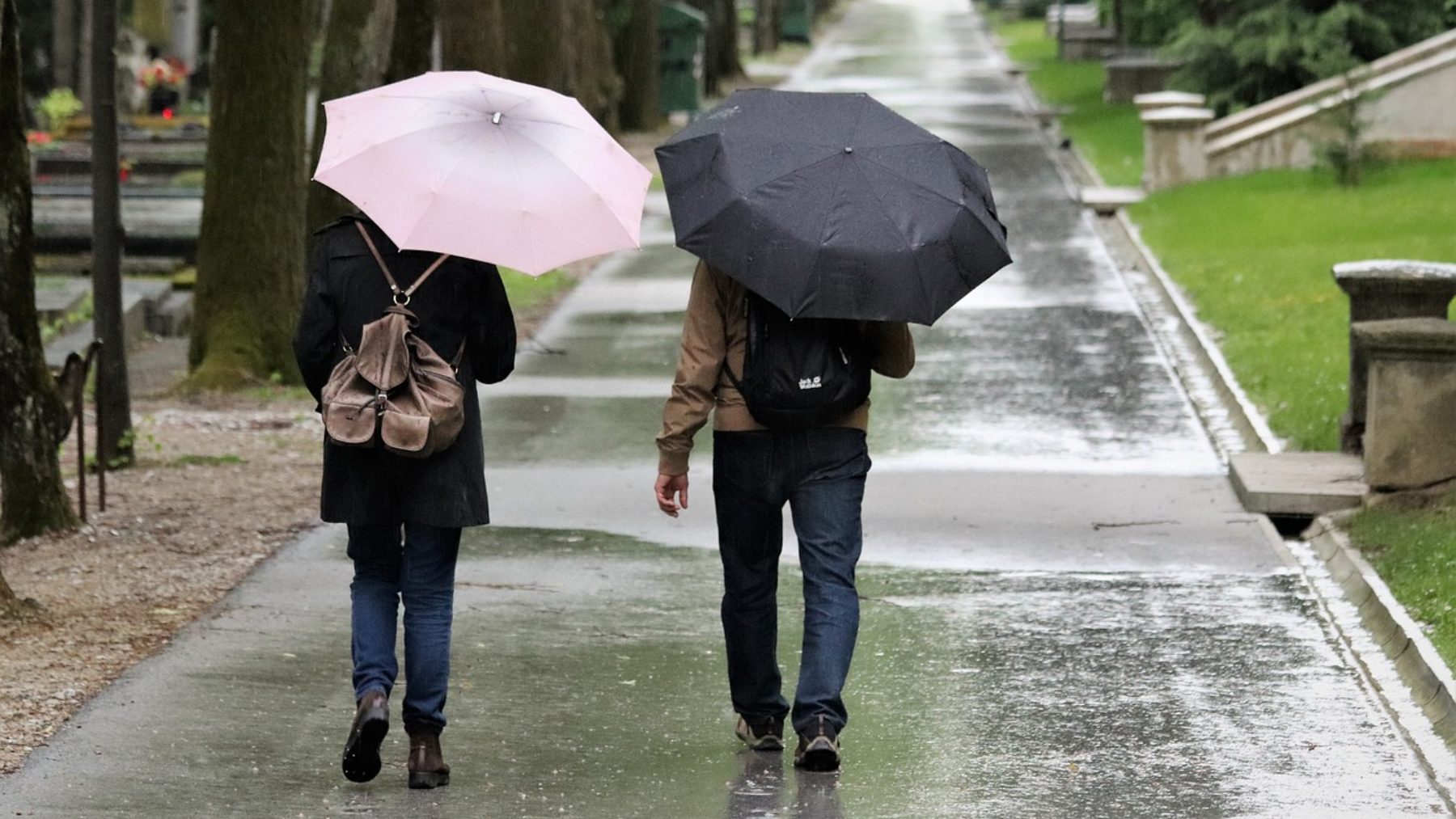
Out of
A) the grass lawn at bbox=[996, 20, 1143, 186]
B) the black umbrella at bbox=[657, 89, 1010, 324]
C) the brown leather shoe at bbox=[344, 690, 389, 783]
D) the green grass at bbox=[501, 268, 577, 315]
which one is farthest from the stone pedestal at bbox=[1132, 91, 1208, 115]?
the brown leather shoe at bbox=[344, 690, 389, 783]

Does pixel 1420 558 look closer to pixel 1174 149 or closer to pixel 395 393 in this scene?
pixel 395 393

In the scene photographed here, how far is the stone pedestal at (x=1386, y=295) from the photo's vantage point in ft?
37.6

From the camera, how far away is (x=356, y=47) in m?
16.6

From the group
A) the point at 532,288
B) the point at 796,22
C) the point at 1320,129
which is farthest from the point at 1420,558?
the point at 796,22

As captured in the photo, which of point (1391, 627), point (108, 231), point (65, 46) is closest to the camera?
point (1391, 627)

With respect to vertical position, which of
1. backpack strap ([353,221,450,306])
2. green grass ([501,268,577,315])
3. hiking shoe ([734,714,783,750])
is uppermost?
backpack strap ([353,221,450,306])

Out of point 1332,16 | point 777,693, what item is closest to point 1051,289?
point 1332,16

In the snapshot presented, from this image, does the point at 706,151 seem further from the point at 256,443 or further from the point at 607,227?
the point at 256,443

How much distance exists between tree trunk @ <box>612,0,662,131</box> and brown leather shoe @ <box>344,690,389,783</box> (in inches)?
1269

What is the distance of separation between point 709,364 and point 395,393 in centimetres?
87

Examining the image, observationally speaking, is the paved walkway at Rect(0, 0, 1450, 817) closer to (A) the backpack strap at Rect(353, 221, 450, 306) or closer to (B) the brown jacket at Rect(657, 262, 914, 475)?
(B) the brown jacket at Rect(657, 262, 914, 475)

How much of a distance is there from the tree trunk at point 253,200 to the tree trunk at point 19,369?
555 centimetres

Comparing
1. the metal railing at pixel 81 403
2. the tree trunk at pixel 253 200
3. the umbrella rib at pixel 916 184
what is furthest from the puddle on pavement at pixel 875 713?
the tree trunk at pixel 253 200

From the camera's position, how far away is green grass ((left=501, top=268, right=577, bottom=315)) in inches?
808
